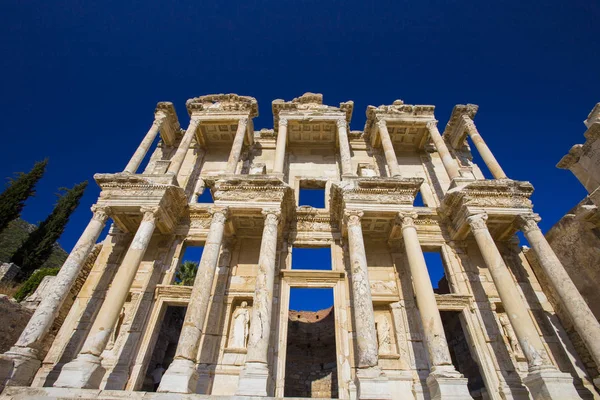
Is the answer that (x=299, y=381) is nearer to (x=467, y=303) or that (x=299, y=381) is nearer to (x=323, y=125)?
(x=467, y=303)

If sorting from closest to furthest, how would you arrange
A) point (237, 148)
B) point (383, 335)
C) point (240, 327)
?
point (383, 335) < point (240, 327) < point (237, 148)

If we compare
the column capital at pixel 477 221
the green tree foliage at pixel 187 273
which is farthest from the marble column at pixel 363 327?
the green tree foliage at pixel 187 273

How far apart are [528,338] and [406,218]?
488cm

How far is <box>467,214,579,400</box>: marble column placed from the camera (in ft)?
25.8

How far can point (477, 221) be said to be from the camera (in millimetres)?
11273

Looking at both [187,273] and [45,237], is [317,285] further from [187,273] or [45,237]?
[45,237]

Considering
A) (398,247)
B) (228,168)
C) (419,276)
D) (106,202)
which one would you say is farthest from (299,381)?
(106,202)

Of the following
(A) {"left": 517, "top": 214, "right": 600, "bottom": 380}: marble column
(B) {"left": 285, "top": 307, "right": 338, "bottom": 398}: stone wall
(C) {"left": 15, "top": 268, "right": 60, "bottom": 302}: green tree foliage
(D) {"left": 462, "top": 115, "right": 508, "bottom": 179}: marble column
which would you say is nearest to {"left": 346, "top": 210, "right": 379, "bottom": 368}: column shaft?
(A) {"left": 517, "top": 214, "right": 600, "bottom": 380}: marble column

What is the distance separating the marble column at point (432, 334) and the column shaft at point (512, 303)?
2111 millimetres

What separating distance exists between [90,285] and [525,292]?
16420mm

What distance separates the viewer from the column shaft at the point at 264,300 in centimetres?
Result: 865

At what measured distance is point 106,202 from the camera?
11828 millimetres

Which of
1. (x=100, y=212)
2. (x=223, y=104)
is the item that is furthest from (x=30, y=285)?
(x=223, y=104)

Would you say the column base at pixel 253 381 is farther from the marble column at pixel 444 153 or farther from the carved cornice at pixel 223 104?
the carved cornice at pixel 223 104
